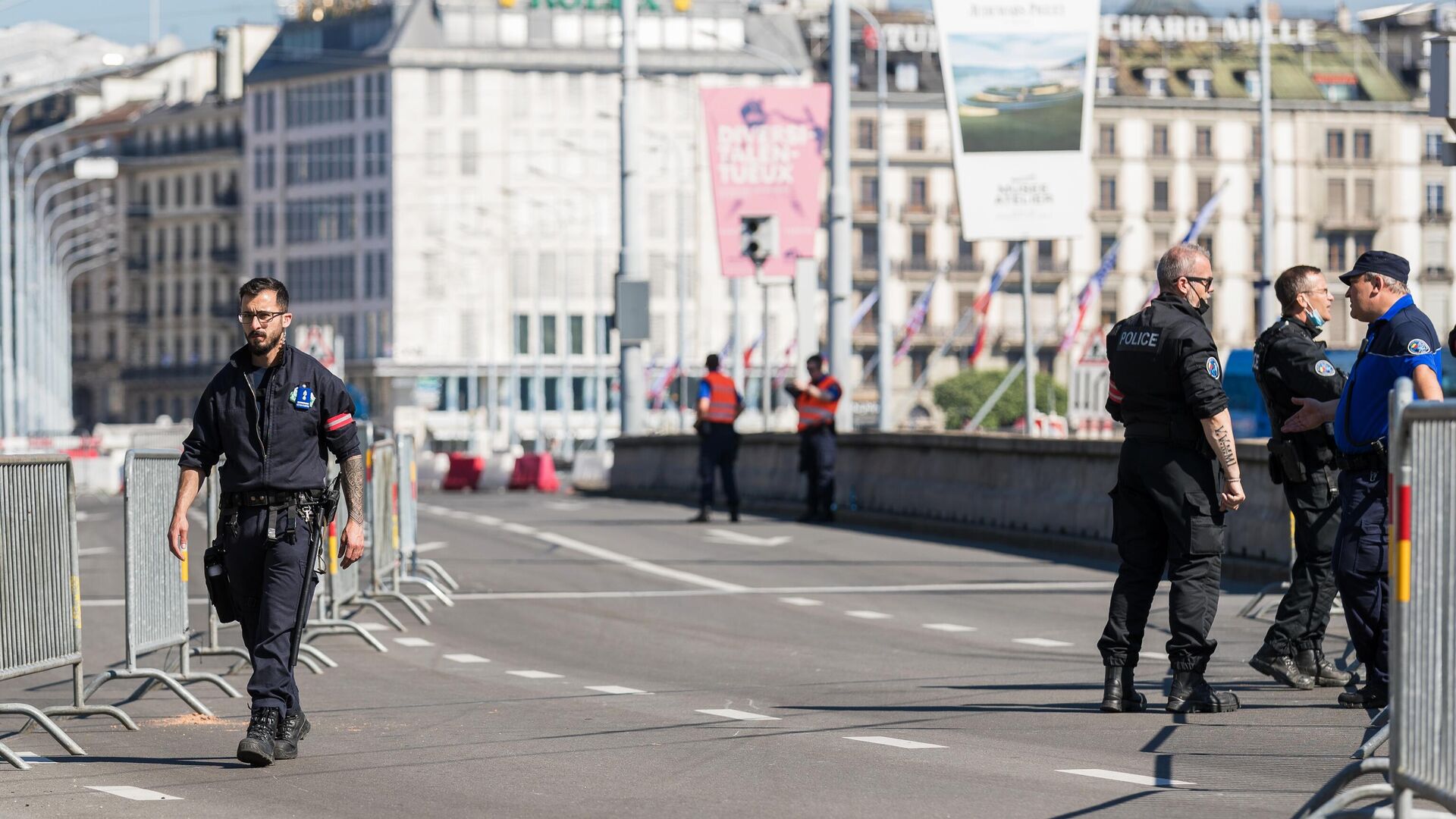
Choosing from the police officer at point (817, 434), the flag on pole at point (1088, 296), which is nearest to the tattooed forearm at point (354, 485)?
the police officer at point (817, 434)

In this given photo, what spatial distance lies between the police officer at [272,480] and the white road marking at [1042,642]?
5.73 meters

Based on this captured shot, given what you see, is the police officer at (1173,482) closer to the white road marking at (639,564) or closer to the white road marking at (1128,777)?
the white road marking at (1128,777)

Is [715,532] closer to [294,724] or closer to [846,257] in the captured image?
[846,257]

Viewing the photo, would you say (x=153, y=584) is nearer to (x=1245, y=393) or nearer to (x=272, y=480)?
(x=272, y=480)

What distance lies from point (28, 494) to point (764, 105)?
22891 mm

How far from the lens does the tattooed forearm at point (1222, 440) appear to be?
10234 mm

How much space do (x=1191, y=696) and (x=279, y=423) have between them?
379 centimetres

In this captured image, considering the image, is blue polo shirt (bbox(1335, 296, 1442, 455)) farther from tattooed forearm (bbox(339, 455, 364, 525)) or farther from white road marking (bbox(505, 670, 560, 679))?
white road marking (bbox(505, 670, 560, 679))

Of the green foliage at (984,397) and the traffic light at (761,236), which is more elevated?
the traffic light at (761,236)

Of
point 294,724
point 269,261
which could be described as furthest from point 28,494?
point 269,261

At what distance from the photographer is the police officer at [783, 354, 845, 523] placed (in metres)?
27.5

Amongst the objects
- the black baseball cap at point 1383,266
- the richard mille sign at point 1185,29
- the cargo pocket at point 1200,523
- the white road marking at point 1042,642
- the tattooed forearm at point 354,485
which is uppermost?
the richard mille sign at point 1185,29

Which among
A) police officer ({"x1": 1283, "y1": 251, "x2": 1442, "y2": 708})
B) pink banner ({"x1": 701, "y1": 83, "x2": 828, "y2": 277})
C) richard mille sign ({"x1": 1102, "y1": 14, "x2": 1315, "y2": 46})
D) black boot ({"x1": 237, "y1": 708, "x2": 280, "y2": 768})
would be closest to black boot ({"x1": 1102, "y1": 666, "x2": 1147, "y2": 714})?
police officer ({"x1": 1283, "y1": 251, "x2": 1442, "y2": 708})

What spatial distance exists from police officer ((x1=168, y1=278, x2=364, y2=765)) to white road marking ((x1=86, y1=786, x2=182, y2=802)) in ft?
2.09
